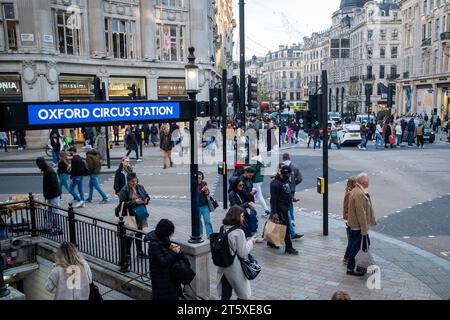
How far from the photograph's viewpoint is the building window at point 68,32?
1162 inches

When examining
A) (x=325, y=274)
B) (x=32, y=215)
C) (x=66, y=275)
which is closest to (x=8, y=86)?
(x=32, y=215)

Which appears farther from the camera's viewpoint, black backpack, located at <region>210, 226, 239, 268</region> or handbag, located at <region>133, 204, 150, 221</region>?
handbag, located at <region>133, 204, 150, 221</region>

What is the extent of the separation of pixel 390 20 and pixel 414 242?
249 feet

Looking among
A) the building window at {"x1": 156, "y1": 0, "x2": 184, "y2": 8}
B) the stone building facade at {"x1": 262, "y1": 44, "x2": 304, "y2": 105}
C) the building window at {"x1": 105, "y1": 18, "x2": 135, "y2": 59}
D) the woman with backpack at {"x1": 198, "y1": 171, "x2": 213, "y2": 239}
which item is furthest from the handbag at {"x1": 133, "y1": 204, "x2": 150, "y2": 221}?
the stone building facade at {"x1": 262, "y1": 44, "x2": 304, "y2": 105}

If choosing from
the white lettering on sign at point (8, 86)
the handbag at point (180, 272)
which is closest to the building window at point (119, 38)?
the white lettering on sign at point (8, 86)

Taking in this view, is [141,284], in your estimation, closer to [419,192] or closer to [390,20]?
[419,192]

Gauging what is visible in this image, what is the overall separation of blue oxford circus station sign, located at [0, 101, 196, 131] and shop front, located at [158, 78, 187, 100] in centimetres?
3005

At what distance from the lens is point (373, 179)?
674 inches

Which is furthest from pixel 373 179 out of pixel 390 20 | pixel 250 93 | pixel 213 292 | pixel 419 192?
pixel 390 20

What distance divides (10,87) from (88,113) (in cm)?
2573

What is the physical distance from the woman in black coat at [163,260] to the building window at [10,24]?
88.1ft

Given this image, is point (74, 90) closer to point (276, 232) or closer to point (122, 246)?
point (276, 232)

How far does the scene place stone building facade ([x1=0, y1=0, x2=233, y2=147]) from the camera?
27.5 metres

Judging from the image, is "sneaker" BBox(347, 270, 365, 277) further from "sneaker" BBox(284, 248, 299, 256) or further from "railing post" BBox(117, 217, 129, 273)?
"railing post" BBox(117, 217, 129, 273)
